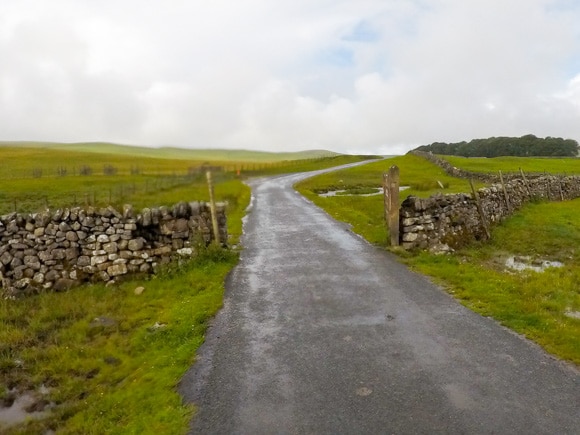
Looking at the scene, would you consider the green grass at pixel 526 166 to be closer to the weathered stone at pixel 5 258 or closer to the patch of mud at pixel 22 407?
the weathered stone at pixel 5 258

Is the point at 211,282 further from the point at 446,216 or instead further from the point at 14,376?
the point at 446,216

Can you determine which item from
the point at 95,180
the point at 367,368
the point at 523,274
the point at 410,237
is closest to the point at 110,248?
the point at 367,368

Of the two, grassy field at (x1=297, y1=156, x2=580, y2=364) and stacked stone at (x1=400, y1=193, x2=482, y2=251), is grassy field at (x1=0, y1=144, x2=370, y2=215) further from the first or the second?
stacked stone at (x1=400, y1=193, x2=482, y2=251)

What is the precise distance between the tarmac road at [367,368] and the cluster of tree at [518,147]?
129186 millimetres

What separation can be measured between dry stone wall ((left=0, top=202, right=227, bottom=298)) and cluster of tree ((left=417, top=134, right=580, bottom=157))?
12929 centimetres

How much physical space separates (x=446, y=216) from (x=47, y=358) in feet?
43.8

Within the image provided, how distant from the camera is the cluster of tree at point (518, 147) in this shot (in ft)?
422

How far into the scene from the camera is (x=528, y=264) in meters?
15.6

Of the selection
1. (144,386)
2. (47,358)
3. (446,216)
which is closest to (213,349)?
(144,386)

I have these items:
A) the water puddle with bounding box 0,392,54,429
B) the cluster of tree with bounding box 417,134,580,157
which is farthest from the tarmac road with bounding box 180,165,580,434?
the cluster of tree with bounding box 417,134,580,157

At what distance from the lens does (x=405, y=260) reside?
48.0ft

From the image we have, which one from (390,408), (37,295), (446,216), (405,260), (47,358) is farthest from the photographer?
(446,216)

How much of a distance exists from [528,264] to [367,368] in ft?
35.5

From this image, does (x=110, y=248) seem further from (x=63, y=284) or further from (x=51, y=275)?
(x=51, y=275)
